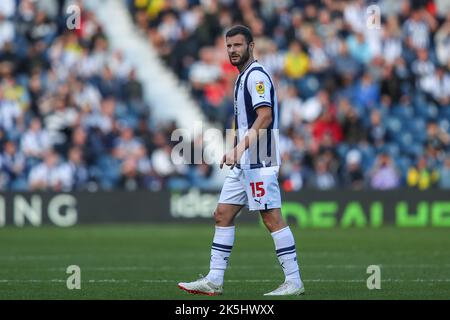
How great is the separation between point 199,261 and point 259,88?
567 centimetres

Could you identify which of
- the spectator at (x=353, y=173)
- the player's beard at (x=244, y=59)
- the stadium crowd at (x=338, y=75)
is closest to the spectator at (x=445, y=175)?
the stadium crowd at (x=338, y=75)

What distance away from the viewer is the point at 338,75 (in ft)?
96.3

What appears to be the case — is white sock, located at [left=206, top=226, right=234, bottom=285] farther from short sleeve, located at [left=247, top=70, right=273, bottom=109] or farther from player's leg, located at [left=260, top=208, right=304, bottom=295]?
short sleeve, located at [left=247, top=70, right=273, bottom=109]

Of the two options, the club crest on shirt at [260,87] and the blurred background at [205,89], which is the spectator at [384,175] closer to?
the blurred background at [205,89]

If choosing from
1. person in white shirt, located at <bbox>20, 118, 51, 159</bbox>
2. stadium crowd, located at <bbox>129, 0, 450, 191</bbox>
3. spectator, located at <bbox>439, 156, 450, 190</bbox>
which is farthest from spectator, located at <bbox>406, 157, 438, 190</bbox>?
person in white shirt, located at <bbox>20, 118, 51, 159</bbox>

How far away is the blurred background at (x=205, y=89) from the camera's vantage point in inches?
1081

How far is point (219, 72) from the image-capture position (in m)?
29.8

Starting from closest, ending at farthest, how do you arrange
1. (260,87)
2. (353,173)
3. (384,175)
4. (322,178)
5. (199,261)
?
1. (260,87)
2. (199,261)
3. (384,175)
4. (353,173)
5. (322,178)

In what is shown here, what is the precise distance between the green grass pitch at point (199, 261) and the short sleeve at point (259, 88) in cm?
198

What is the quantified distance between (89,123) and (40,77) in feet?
6.42

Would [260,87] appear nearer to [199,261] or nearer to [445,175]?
[199,261]

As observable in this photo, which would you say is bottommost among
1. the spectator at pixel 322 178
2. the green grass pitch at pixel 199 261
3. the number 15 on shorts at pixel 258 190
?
the green grass pitch at pixel 199 261

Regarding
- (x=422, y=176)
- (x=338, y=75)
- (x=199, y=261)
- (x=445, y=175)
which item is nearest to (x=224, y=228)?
(x=199, y=261)

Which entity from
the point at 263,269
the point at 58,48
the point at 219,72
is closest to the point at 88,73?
the point at 58,48
